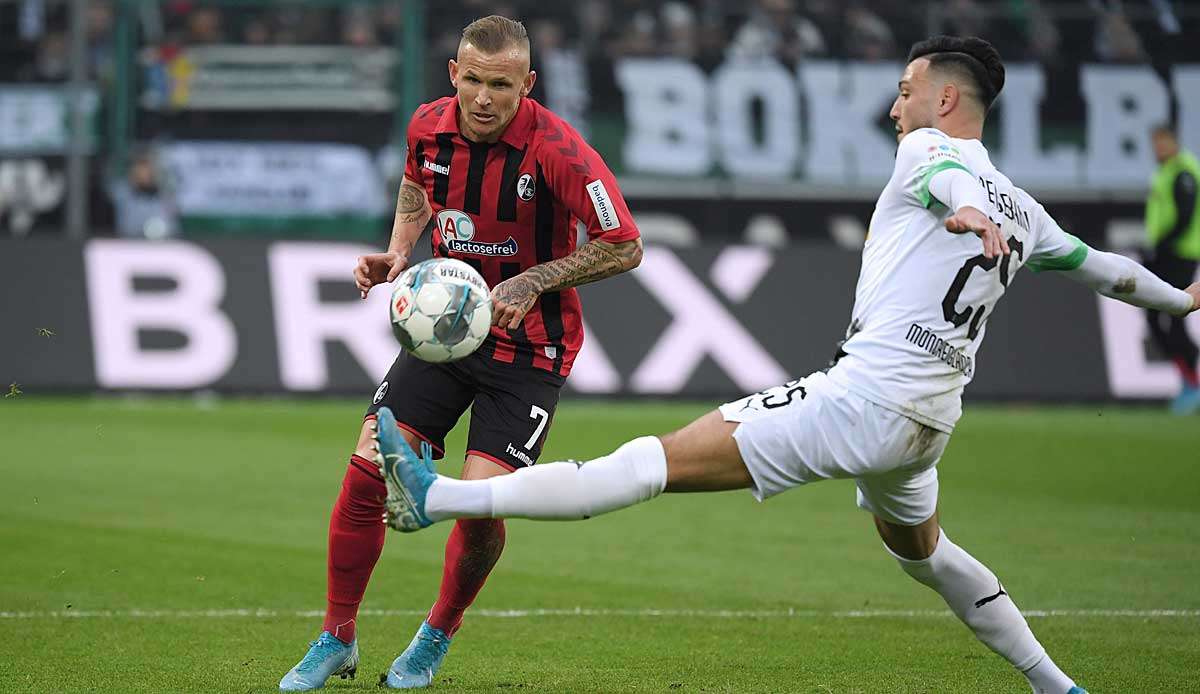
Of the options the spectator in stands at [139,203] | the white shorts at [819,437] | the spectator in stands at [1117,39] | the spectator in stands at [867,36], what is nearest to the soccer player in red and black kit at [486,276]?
the white shorts at [819,437]

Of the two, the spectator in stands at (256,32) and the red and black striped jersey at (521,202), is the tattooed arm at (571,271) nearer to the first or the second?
the red and black striped jersey at (521,202)

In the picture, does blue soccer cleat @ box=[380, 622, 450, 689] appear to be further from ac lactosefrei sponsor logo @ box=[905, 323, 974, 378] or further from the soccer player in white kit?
ac lactosefrei sponsor logo @ box=[905, 323, 974, 378]

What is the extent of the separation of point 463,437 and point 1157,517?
5970 mm

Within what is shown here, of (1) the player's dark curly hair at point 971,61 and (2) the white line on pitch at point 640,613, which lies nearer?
(1) the player's dark curly hair at point 971,61

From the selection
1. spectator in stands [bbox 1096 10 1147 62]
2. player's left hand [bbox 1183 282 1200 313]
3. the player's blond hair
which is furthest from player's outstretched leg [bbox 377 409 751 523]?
spectator in stands [bbox 1096 10 1147 62]

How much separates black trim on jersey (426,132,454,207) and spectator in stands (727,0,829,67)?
14.6 m

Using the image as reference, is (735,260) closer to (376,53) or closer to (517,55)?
(376,53)

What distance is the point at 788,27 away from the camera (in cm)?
2034

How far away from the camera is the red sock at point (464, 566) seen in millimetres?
6035

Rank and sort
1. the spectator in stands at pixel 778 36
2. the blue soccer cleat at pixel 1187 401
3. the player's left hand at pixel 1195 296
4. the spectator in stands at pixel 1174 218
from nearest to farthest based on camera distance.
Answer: the player's left hand at pixel 1195 296, the blue soccer cleat at pixel 1187 401, the spectator in stands at pixel 1174 218, the spectator in stands at pixel 778 36

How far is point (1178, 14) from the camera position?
20562 millimetres

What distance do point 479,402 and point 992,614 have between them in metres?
1.92

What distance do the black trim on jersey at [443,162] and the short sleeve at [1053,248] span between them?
80.6 inches

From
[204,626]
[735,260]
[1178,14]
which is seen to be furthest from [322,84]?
[204,626]
